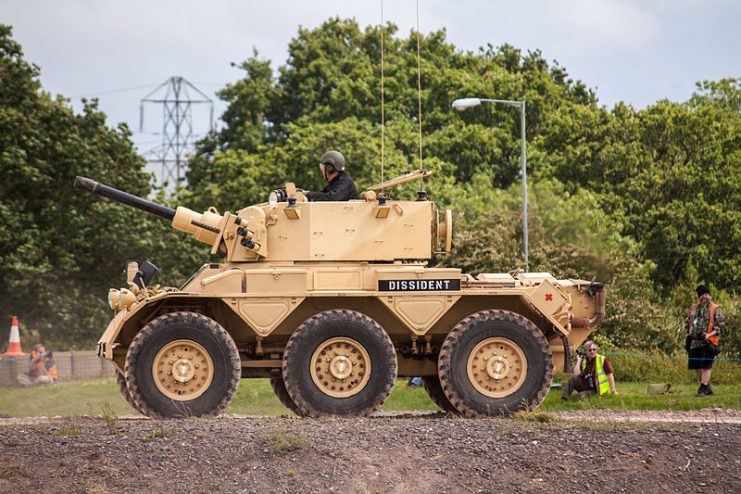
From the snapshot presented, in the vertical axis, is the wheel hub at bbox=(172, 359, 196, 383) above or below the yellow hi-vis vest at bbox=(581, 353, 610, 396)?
above

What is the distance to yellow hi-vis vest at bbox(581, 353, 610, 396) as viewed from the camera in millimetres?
21688

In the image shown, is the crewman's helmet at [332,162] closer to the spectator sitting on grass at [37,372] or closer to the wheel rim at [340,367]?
the wheel rim at [340,367]

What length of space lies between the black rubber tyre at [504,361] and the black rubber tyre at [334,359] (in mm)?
774

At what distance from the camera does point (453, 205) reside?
39.6 metres

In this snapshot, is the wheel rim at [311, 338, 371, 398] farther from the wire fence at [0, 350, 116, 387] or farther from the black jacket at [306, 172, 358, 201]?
the wire fence at [0, 350, 116, 387]

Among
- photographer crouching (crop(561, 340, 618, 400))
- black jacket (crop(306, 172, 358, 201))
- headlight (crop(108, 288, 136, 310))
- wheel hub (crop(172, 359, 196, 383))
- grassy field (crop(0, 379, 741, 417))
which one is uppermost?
black jacket (crop(306, 172, 358, 201))

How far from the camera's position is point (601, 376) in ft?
71.7

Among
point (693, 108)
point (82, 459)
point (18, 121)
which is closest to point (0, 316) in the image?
point (18, 121)

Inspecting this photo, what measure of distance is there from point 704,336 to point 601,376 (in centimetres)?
203

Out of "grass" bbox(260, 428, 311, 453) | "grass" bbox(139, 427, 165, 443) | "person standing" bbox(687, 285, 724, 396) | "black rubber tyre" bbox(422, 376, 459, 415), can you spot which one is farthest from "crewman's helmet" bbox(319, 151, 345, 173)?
"person standing" bbox(687, 285, 724, 396)

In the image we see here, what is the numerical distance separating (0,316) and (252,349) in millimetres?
20839

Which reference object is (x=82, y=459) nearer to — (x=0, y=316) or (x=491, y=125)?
(x=0, y=316)

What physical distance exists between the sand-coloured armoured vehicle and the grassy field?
3.55m

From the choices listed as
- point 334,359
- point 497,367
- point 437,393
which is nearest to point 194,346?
point 334,359
